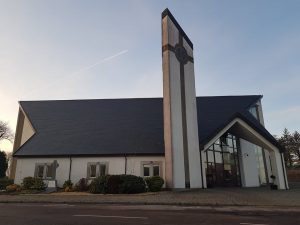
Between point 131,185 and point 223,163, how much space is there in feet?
46.7

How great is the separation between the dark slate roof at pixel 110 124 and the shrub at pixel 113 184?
16.0ft

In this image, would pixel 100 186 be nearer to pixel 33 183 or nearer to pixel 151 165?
pixel 151 165

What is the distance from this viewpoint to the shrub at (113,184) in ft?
72.5

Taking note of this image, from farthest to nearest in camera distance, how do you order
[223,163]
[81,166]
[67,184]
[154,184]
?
[223,163]
[81,166]
[67,184]
[154,184]

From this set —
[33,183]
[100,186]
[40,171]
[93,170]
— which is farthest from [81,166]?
[100,186]

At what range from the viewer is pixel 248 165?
3347 centimetres

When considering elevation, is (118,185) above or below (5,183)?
below

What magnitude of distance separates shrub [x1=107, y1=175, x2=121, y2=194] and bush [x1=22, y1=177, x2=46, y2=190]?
719 cm

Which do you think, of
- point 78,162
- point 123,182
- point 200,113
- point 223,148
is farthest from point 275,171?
point 78,162

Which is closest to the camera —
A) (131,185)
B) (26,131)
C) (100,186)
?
(131,185)

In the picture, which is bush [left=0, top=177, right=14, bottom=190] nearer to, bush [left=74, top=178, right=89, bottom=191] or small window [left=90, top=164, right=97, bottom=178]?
bush [left=74, top=178, right=89, bottom=191]

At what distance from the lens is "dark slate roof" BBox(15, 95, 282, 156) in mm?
28078

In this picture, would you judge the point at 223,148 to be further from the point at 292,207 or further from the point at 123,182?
the point at 292,207

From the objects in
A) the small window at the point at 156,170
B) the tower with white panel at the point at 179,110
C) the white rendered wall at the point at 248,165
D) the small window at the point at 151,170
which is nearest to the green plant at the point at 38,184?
the small window at the point at 151,170
